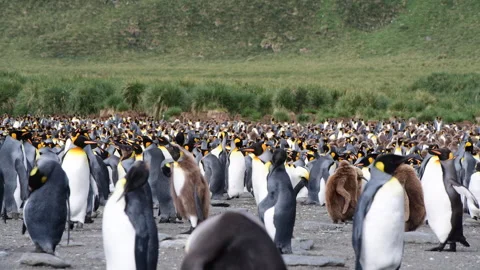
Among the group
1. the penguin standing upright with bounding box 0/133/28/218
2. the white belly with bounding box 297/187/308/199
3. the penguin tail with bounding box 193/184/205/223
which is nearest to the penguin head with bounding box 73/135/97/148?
the penguin tail with bounding box 193/184/205/223

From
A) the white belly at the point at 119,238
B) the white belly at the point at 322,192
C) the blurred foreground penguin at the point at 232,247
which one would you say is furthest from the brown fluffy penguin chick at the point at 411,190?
the blurred foreground penguin at the point at 232,247

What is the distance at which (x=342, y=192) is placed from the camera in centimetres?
996

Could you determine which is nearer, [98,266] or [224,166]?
[98,266]

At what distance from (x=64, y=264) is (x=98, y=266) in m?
0.33

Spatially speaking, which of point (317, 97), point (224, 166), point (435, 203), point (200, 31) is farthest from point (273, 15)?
→ point (435, 203)

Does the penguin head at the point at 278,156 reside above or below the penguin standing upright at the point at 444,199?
above

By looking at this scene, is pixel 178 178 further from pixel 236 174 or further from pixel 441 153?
pixel 236 174

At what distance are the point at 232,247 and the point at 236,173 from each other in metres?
11.3

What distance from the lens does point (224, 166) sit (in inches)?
551

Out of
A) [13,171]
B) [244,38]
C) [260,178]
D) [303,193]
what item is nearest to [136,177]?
[260,178]

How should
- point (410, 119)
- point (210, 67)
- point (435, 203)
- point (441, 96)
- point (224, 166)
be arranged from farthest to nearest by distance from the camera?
point (210, 67) < point (441, 96) < point (410, 119) < point (224, 166) < point (435, 203)

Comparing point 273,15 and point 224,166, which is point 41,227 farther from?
point 273,15

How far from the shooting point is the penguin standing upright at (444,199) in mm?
8070

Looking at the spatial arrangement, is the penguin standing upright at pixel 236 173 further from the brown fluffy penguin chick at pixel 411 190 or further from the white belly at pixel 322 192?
the brown fluffy penguin chick at pixel 411 190
